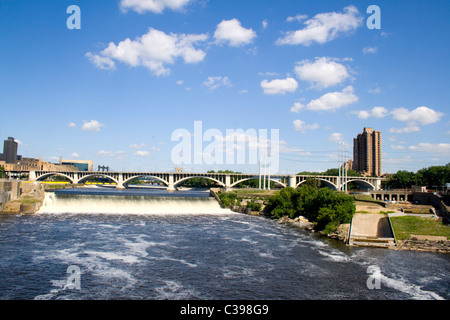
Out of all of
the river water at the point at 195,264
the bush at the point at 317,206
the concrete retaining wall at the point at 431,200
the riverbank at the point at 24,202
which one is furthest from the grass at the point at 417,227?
the riverbank at the point at 24,202

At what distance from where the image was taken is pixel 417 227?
36.1 m

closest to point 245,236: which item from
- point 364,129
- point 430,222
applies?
point 430,222

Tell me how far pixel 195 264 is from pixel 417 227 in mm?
26533

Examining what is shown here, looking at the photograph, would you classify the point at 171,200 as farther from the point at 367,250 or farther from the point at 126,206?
the point at 367,250

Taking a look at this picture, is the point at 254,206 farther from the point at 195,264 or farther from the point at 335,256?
the point at 195,264

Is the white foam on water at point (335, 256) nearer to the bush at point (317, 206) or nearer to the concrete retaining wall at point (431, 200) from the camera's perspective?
the bush at point (317, 206)

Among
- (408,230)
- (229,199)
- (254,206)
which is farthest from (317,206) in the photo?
(229,199)

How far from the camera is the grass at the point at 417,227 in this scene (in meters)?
34.2

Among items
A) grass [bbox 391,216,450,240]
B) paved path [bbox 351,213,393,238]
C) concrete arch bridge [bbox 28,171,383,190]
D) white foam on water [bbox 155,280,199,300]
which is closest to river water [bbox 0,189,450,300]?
white foam on water [bbox 155,280,199,300]

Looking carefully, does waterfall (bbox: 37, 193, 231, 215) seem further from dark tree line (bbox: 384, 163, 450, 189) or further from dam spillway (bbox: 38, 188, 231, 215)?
dark tree line (bbox: 384, 163, 450, 189)

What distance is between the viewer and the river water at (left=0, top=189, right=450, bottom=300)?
63.0 ft

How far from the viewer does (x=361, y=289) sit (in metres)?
20.0
